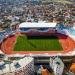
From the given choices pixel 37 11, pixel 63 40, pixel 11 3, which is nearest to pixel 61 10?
pixel 37 11

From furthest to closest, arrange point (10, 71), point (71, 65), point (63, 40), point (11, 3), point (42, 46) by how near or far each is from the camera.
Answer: point (11, 3) < point (63, 40) < point (42, 46) < point (71, 65) < point (10, 71)

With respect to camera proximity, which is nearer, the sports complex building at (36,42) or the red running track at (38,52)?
the sports complex building at (36,42)

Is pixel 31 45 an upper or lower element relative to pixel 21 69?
lower

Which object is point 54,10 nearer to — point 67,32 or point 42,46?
point 67,32

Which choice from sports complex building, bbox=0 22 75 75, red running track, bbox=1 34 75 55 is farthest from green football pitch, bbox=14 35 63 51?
red running track, bbox=1 34 75 55

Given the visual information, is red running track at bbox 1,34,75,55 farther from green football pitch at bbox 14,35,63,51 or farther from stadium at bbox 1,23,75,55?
green football pitch at bbox 14,35,63,51

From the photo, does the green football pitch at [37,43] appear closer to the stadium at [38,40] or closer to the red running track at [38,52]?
the stadium at [38,40]

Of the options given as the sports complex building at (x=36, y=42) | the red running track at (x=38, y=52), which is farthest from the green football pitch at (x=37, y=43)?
the red running track at (x=38, y=52)

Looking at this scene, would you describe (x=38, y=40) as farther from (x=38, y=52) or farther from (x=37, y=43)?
(x=38, y=52)
